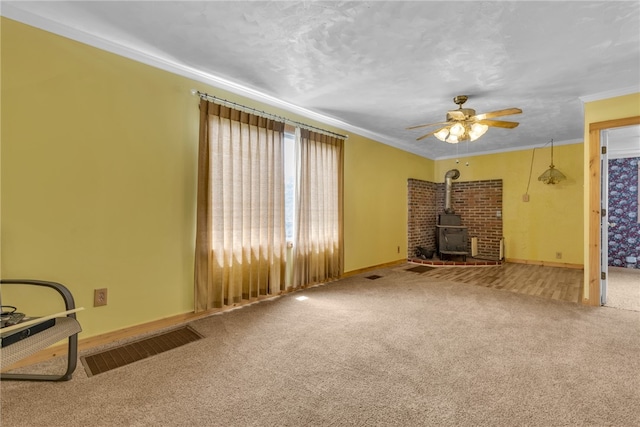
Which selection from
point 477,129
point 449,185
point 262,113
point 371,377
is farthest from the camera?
point 449,185

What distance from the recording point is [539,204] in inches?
228

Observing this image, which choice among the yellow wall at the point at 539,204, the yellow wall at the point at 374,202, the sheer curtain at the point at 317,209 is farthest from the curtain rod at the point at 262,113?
the yellow wall at the point at 539,204

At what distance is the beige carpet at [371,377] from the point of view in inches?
59.4

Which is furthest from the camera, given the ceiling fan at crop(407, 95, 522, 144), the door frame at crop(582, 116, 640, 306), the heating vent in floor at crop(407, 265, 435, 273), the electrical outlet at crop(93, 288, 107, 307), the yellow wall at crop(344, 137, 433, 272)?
the heating vent in floor at crop(407, 265, 435, 273)

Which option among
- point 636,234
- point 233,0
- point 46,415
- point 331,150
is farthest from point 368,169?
point 636,234

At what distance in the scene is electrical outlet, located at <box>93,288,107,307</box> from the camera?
232cm

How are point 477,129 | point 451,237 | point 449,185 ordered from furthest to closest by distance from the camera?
point 449,185, point 451,237, point 477,129

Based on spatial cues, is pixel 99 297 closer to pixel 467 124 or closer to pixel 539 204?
pixel 467 124

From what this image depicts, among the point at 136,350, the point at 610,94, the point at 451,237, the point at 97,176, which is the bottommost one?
the point at 136,350

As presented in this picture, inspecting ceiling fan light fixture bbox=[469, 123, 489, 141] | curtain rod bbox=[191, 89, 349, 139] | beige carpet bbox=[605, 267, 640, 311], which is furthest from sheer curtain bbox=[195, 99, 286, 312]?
beige carpet bbox=[605, 267, 640, 311]

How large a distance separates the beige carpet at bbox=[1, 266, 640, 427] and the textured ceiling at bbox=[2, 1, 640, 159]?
7.84ft

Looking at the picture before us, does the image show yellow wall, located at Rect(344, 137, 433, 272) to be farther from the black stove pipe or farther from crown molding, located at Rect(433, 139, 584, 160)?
crown molding, located at Rect(433, 139, 584, 160)

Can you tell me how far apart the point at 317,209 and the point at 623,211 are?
19.6 feet

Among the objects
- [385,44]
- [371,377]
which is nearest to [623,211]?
[385,44]
